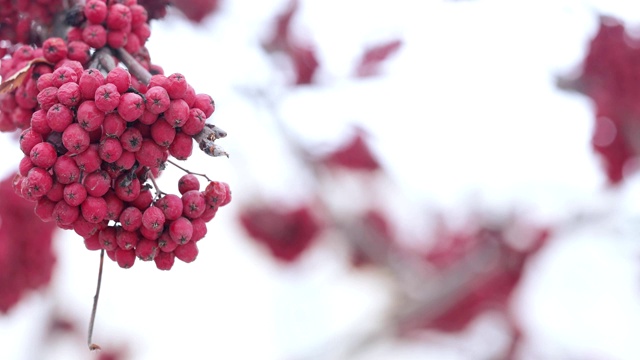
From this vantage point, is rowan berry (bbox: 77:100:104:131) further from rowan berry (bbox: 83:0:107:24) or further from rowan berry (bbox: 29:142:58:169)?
rowan berry (bbox: 83:0:107:24)

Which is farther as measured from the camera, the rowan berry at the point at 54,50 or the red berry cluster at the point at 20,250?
the red berry cluster at the point at 20,250

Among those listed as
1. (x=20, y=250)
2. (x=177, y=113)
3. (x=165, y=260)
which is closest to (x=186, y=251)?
(x=165, y=260)

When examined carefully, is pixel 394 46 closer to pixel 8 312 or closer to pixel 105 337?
pixel 8 312

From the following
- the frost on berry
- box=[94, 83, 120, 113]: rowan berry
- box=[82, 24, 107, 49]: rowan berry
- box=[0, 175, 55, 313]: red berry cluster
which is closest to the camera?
box=[94, 83, 120, 113]: rowan berry

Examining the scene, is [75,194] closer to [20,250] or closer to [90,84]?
[90,84]

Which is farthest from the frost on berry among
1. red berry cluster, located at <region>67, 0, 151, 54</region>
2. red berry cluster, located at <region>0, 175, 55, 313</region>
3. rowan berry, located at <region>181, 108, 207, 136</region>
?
rowan berry, located at <region>181, 108, 207, 136</region>

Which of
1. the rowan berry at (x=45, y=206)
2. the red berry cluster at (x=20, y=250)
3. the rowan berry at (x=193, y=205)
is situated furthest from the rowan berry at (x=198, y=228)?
the red berry cluster at (x=20, y=250)

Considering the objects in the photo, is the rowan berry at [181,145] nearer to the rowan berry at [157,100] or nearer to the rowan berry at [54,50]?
the rowan berry at [157,100]

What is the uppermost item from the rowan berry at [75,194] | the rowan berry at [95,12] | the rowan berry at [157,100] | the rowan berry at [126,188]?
the rowan berry at [95,12]
